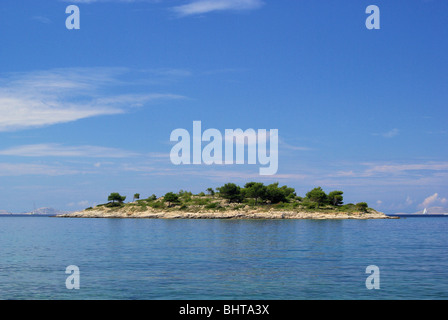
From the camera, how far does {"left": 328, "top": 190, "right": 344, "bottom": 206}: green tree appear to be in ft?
625

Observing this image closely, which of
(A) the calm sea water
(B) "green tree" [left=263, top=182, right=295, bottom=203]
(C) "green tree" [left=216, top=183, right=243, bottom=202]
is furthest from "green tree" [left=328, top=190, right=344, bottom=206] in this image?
(A) the calm sea water

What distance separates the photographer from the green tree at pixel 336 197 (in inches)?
7495

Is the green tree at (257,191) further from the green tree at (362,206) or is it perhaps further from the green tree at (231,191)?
the green tree at (362,206)

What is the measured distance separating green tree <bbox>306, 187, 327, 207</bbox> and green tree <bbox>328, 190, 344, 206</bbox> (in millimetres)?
3746

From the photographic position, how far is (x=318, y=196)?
186 meters

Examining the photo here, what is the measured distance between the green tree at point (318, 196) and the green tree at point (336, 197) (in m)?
3.75

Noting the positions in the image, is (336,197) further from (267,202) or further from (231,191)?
(231,191)

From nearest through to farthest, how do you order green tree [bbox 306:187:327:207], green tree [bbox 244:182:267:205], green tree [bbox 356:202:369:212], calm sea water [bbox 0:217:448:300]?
1. calm sea water [bbox 0:217:448:300]
2. green tree [bbox 356:202:369:212]
3. green tree [bbox 306:187:327:207]
4. green tree [bbox 244:182:267:205]

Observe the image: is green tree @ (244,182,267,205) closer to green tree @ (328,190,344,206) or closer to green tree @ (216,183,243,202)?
green tree @ (216,183,243,202)

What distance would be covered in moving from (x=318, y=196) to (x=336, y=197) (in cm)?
1068
